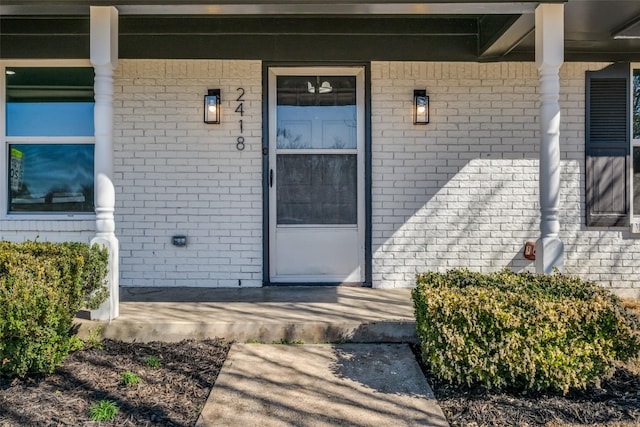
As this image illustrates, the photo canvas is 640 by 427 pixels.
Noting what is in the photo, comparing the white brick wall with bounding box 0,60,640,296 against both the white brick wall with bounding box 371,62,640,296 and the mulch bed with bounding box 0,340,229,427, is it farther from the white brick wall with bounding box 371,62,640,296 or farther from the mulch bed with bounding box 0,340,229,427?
the mulch bed with bounding box 0,340,229,427

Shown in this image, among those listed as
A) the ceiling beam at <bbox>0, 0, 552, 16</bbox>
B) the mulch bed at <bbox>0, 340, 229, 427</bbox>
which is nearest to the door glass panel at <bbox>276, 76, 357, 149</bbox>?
the ceiling beam at <bbox>0, 0, 552, 16</bbox>

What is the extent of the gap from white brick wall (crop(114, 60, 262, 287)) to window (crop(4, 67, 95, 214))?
0.37m

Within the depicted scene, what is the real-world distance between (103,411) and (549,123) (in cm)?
348

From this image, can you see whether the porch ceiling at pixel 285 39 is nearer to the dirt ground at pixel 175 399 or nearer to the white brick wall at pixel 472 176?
the white brick wall at pixel 472 176

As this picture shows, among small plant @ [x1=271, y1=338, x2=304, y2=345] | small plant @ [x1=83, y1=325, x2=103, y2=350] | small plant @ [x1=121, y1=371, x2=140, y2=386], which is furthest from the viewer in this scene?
small plant @ [x1=271, y1=338, x2=304, y2=345]

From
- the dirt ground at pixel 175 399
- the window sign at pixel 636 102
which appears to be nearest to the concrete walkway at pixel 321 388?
the dirt ground at pixel 175 399

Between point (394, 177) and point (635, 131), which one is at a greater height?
point (635, 131)

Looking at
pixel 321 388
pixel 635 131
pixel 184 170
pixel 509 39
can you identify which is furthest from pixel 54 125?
pixel 635 131

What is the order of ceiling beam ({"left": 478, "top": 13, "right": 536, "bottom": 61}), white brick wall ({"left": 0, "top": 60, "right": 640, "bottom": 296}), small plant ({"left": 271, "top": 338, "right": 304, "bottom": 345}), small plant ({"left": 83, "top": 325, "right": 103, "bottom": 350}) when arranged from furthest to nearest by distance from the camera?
white brick wall ({"left": 0, "top": 60, "right": 640, "bottom": 296}) < ceiling beam ({"left": 478, "top": 13, "right": 536, "bottom": 61}) < small plant ({"left": 271, "top": 338, "right": 304, "bottom": 345}) < small plant ({"left": 83, "top": 325, "right": 103, "bottom": 350})

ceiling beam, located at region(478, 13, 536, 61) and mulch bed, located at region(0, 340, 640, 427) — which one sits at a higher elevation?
ceiling beam, located at region(478, 13, 536, 61)

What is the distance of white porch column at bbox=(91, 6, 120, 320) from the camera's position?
3.62 metres

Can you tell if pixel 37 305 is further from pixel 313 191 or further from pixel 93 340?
pixel 313 191

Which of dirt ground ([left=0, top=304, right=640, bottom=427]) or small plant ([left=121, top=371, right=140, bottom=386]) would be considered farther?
small plant ([left=121, top=371, right=140, bottom=386])

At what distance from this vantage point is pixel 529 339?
105 inches
